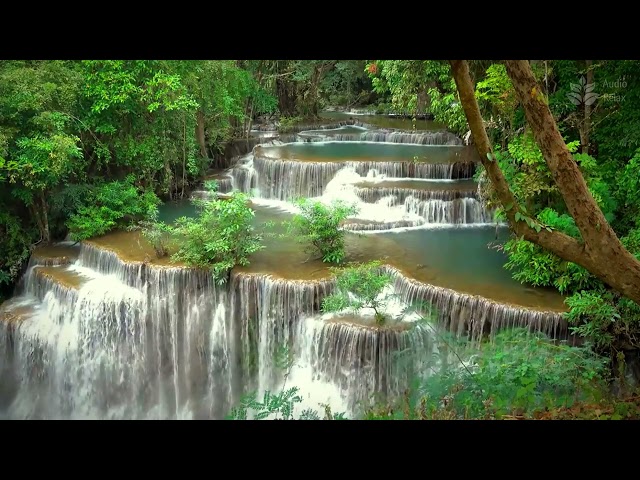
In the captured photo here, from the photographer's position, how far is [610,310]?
577 centimetres

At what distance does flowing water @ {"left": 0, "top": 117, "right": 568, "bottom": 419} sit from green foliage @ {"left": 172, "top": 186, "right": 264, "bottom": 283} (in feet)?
0.61

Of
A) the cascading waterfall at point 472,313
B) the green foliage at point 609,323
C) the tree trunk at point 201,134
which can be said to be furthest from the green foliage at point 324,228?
the tree trunk at point 201,134

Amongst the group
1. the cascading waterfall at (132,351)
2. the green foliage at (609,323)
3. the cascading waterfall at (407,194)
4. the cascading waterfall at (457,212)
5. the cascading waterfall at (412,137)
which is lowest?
the cascading waterfall at (132,351)

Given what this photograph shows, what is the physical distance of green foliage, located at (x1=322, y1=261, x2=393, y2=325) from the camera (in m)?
6.45

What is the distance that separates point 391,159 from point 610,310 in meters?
6.80

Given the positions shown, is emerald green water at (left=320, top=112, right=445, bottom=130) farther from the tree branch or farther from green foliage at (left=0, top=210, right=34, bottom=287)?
the tree branch

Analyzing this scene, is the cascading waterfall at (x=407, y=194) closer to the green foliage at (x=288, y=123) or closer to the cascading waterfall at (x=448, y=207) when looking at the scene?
the cascading waterfall at (x=448, y=207)

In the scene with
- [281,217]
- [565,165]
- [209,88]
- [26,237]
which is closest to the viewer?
[565,165]

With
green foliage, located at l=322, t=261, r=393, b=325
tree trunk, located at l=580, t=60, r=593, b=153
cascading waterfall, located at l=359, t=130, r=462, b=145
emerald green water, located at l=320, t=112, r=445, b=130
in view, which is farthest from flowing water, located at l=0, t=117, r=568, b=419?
emerald green water, located at l=320, t=112, r=445, b=130

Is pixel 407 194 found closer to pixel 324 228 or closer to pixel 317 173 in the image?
pixel 317 173

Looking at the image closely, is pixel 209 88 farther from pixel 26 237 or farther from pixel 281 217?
pixel 26 237

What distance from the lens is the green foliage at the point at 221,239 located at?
7414mm

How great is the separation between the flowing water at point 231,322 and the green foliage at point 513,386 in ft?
3.96
